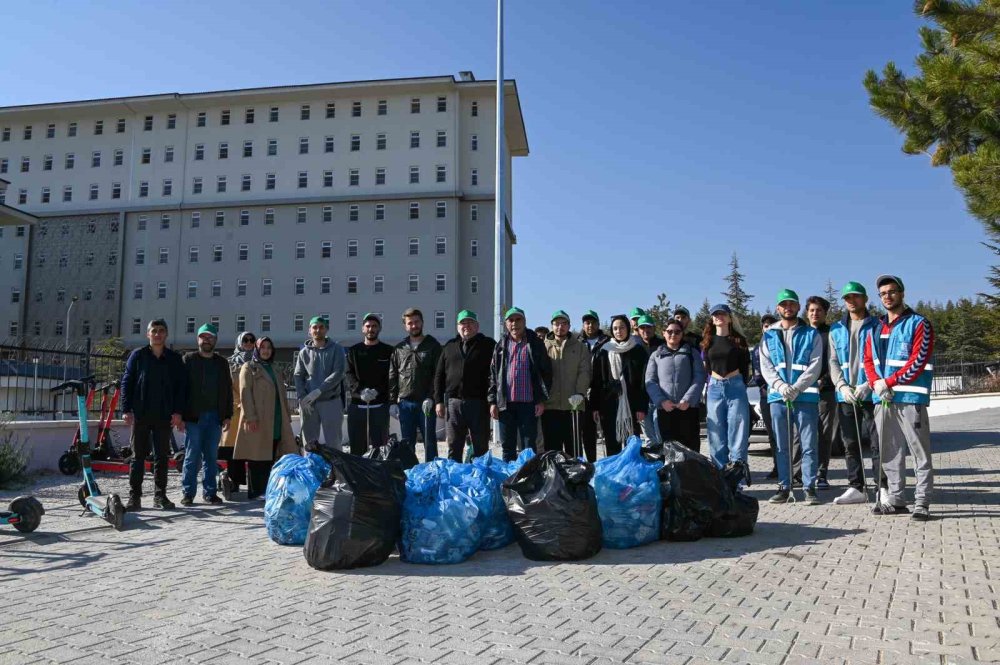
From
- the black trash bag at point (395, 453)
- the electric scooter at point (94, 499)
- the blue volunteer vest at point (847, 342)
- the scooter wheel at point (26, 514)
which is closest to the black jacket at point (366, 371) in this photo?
the black trash bag at point (395, 453)

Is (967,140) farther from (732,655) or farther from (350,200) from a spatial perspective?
(350,200)

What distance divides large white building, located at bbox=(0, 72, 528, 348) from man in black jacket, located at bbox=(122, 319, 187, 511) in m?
42.9

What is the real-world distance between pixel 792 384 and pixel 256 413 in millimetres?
5850

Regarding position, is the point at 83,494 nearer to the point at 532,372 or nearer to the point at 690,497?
the point at 532,372

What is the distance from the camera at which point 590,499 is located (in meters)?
5.36

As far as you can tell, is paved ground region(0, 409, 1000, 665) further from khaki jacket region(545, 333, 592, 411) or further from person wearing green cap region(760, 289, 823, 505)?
khaki jacket region(545, 333, 592, 411)

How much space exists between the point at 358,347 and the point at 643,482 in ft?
14.2

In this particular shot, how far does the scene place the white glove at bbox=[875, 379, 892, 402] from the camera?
663 centimetres

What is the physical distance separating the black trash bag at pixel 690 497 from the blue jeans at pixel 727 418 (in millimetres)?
1720

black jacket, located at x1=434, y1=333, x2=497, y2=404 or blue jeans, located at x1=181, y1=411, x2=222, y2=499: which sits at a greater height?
black jacket, located at x1=434, y1=333, x2=497, y2=404

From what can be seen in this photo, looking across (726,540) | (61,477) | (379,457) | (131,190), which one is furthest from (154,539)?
(131,190)

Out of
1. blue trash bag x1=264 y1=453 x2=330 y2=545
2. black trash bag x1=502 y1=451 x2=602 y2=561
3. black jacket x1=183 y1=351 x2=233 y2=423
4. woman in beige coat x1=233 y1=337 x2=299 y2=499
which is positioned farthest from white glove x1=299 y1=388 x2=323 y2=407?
black trash bag x1=502 y1=451 x2=602 y2=561

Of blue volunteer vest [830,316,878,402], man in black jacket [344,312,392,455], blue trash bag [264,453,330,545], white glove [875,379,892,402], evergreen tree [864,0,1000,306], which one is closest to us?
blue trash bag [264,453,330,545]

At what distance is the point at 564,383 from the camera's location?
26.8 feet
